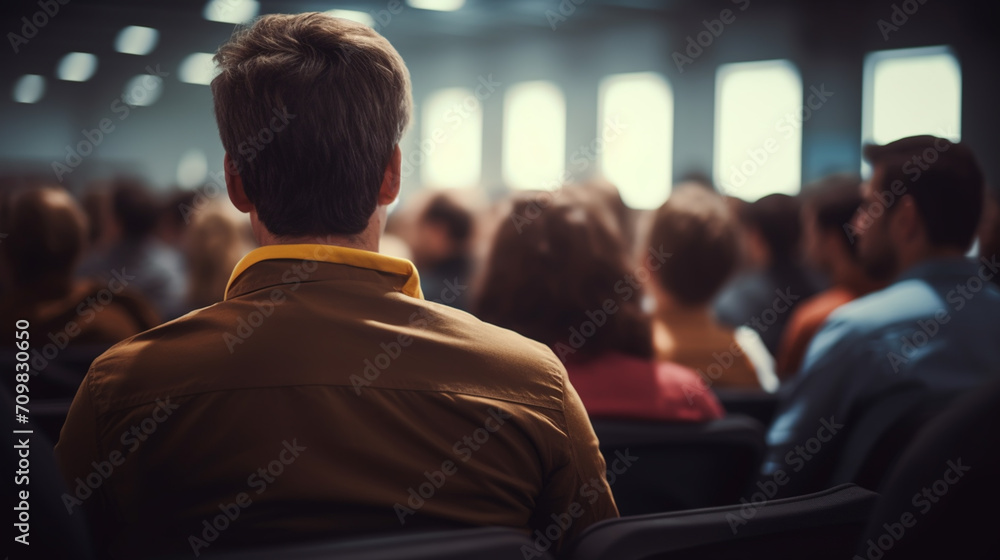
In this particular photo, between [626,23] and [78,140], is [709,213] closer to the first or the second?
[626,23]

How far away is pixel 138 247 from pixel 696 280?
3.24 meters

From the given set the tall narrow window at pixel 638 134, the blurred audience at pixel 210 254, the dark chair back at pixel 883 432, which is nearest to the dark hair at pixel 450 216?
the blurred audience at pixel 210 254

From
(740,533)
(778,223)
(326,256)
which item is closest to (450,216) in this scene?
(778,223)

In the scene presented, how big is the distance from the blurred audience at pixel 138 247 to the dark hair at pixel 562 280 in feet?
9.26

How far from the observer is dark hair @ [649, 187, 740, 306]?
7.93 feet

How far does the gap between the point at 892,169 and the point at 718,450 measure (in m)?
1.16

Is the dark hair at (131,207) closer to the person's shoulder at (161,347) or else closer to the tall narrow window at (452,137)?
the person's shoulder at (161,347)

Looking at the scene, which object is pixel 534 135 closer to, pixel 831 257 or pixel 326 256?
pixel 831 257

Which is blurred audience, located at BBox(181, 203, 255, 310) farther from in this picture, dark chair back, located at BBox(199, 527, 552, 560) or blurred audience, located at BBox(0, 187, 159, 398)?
dark chair back, located at BBox(199, 527, 552, 560)

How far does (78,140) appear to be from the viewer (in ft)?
31.2

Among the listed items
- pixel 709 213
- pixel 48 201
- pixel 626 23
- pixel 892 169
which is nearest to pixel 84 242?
pixel 48 201

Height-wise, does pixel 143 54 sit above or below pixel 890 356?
above

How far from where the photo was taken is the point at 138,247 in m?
4.38

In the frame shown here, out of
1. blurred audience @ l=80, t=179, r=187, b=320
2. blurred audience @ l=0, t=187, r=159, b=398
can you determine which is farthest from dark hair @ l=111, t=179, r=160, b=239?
blurred audience @ l=0, t=187, r=159, b=398
